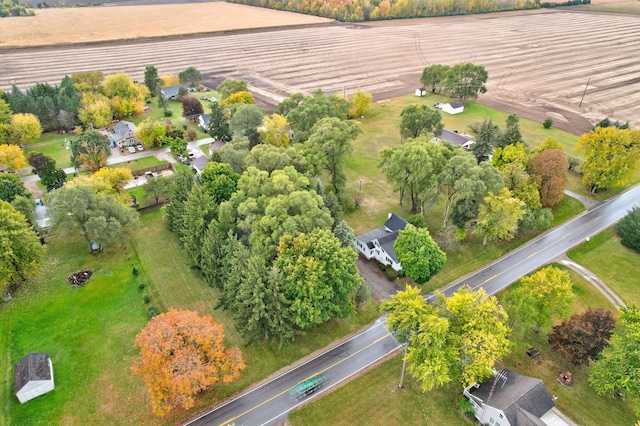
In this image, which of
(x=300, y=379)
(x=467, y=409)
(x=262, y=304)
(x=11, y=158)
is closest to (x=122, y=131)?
(x=11, y=158)

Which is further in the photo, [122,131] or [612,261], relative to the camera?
[122,131]

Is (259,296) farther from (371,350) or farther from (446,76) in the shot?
(446,76)

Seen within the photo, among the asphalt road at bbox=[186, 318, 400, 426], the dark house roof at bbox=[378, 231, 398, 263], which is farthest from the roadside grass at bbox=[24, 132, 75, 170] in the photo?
the dark house roof at bbox=[378, 231, 398, 263]

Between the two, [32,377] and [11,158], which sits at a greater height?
[11,158]

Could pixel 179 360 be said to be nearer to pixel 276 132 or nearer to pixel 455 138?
pixel 276 132

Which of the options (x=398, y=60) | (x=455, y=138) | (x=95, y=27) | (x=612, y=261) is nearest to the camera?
(x=612, y=261)

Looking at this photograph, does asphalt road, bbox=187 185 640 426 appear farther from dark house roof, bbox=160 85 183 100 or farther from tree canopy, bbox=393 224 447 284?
dark house roof, bbox=160 85 183 100

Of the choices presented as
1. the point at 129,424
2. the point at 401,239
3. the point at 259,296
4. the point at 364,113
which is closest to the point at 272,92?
the point at 364,113
